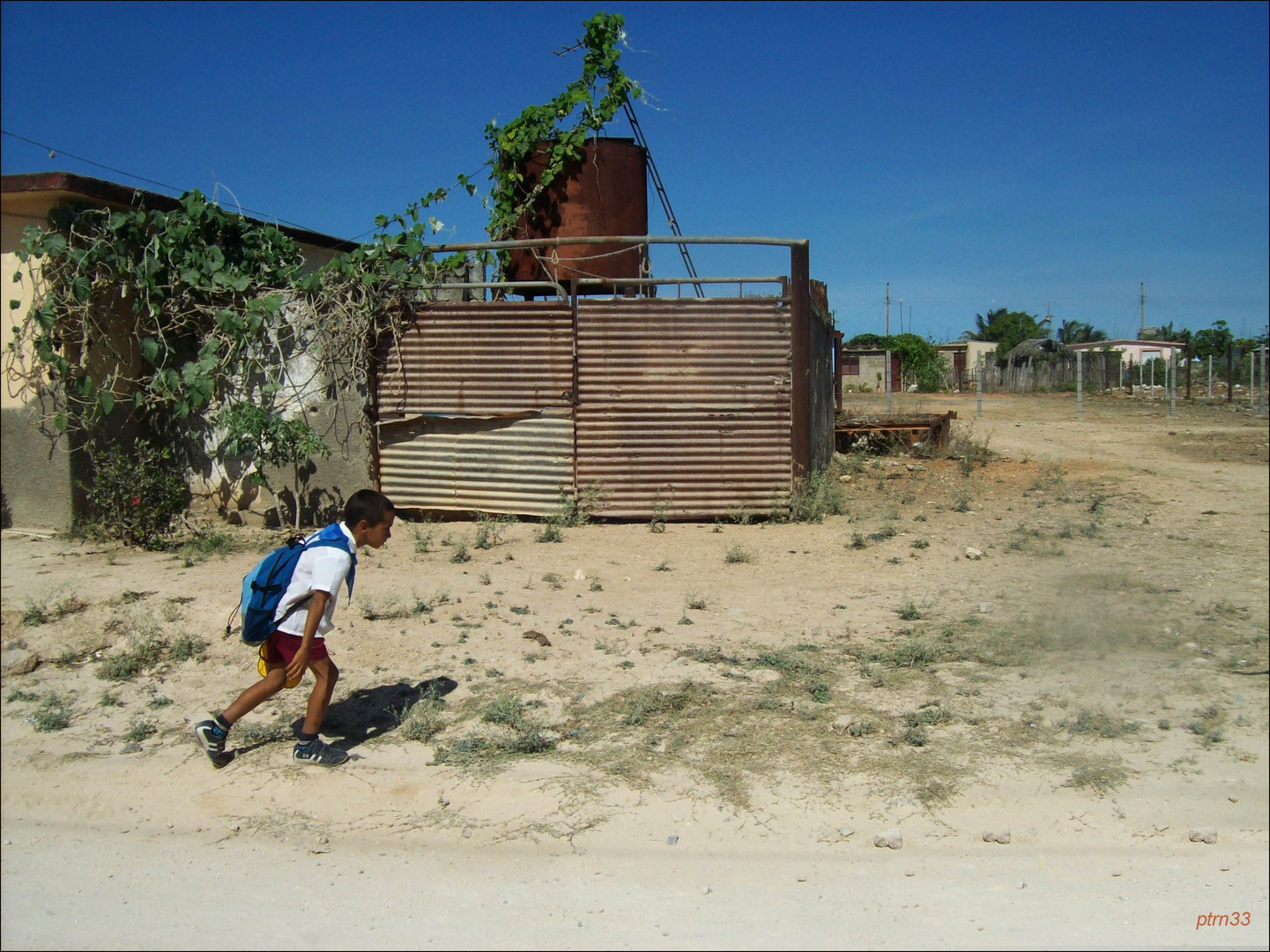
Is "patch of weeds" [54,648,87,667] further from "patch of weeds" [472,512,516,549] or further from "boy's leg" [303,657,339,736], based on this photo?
"patch of weeds" [472,512,516,549]

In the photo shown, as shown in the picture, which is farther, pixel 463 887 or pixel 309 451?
pixel 309 451

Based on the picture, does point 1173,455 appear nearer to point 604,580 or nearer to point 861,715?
point 604,580

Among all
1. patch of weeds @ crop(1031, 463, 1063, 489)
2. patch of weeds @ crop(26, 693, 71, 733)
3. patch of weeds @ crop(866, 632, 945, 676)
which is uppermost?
patch of weeds @ crop(1031, 463, 1063, 489)

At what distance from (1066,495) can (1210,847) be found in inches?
293

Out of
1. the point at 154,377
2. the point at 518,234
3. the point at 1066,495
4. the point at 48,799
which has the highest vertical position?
the point at 518,234

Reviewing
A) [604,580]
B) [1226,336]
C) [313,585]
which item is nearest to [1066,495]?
[604,580]

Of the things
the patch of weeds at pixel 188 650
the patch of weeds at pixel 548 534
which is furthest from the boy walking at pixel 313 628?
the patch of weeds at pixel 548 534

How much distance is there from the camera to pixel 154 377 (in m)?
8.80

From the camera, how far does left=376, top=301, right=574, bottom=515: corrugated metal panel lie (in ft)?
30.1

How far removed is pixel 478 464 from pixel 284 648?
204 inches

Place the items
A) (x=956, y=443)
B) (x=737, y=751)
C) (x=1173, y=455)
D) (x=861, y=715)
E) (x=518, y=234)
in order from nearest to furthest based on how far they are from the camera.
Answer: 1. (x=737, y=751)
2. (x=861, y=715)
3. (x=518, y=234)
4. (x=1173, y=455)
5. (x=956, y=443)

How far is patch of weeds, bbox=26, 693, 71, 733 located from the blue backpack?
1.50 m

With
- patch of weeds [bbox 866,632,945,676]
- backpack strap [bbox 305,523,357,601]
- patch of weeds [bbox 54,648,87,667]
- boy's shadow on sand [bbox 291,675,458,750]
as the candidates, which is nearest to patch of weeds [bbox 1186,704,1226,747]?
patch of weeds [bbox 866,632,945,676]

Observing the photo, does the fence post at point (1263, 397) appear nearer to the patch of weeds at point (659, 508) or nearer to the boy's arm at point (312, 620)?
the patch of weeds at point (659, 508)
